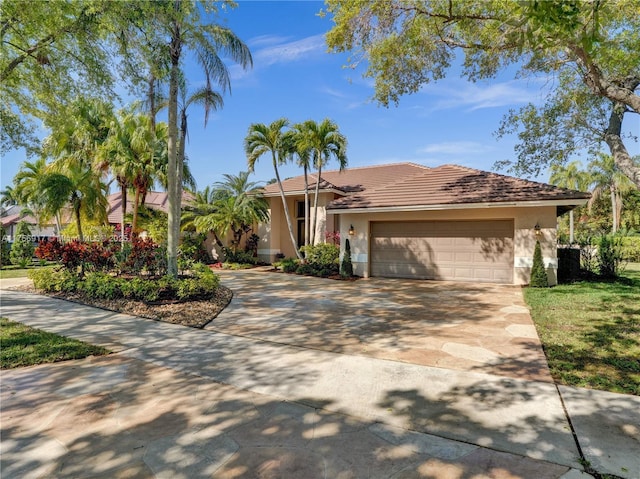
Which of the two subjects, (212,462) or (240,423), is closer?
(212,462)

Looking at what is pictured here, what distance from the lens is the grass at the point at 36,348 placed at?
15.6ft

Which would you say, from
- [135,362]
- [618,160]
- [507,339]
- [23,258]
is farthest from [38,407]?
[23,258]

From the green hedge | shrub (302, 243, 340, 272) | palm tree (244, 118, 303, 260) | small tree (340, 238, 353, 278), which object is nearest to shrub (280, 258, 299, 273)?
shrub (302, 243, 340, 272)

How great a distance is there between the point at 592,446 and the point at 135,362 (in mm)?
5083

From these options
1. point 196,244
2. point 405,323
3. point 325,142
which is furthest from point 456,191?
point 196,244

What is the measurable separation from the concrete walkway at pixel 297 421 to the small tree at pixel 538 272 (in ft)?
27.4

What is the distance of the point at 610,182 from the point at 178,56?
40176 mm

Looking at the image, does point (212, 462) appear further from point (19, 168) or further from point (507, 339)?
point (19, 168)

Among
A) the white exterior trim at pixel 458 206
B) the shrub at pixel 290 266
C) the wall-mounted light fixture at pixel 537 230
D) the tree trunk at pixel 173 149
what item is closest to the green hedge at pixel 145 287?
the tree trunk at pixel 173 149

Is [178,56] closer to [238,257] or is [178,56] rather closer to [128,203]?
[238,257]

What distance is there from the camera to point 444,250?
13180 millimetres

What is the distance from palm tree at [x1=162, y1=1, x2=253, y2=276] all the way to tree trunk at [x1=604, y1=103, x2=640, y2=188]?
35.0ft

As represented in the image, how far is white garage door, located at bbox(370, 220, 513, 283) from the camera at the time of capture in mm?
12375

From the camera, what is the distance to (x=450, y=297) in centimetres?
962
